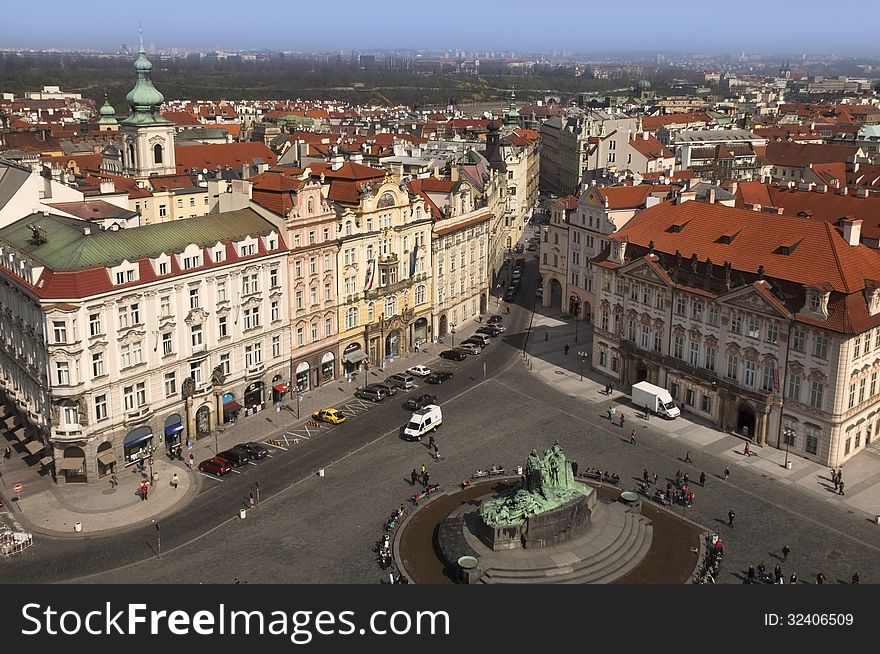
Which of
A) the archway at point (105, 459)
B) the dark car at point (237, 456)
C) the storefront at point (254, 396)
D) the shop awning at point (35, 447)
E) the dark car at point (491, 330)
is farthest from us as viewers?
the dark car at point (491, 330)

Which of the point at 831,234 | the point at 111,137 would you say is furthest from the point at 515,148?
the point at 831,234

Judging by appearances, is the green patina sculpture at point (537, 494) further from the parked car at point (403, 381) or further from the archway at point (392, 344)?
the archway at point (392, 344)

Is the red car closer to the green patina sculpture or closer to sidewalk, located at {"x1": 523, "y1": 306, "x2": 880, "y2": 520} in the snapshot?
the green patina sculpture

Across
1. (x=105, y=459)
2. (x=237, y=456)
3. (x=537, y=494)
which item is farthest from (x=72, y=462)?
(x=537, y=494)

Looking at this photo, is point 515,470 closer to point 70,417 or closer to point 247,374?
point 247,374

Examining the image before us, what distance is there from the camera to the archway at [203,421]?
81188 mm

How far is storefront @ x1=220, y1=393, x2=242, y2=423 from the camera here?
83625mm

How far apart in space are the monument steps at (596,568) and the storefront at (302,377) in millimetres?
40004

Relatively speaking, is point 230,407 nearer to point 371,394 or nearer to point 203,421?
point 203,421

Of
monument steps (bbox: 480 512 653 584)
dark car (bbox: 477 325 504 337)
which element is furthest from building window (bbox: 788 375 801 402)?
dark car (bbox: 477 325 504 337)

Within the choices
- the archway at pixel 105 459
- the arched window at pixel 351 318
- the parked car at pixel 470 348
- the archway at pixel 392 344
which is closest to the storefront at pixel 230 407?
the archway at pixel 105 459

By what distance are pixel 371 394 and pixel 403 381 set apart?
5.15 m

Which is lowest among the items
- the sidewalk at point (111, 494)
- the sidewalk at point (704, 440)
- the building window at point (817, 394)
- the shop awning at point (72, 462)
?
the sidewalk at point (111, 494)

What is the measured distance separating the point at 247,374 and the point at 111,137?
130 meters
